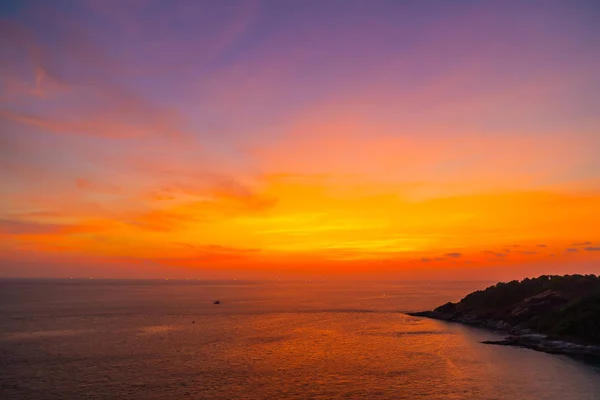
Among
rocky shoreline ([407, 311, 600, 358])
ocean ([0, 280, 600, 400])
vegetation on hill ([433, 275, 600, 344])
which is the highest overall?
vegetation on hill ([433, 275, 600, 344])

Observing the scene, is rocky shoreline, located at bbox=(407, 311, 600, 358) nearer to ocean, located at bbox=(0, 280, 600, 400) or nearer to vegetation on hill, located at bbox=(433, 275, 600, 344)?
vegetation on hill, located at bbox=(433, 275, 600, 344)

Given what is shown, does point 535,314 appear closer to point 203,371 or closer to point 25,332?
point 203,371

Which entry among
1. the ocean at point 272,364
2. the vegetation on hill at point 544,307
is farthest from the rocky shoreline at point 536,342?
the ocean at point 272,364

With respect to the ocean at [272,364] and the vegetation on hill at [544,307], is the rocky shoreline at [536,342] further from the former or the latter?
the ocean at [272,364]

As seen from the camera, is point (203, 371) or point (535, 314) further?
point (535, 314)

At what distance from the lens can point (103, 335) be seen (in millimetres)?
103438

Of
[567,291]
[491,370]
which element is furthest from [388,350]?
[567,291]

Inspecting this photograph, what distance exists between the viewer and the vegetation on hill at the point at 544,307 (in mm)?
90500

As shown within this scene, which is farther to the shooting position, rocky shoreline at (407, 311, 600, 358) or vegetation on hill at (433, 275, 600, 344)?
vegetation on hill at (433, 275, 600, 344)

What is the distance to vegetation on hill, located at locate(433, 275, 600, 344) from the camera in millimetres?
90500

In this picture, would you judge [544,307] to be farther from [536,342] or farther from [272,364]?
[272,364]

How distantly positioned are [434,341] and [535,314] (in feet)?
109

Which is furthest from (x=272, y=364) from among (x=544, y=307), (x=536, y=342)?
→ (x=544, y=307)

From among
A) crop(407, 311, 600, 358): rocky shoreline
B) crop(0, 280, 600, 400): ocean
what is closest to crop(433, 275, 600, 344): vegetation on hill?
crop(407, 311, 600, 358): rocky shoreline
